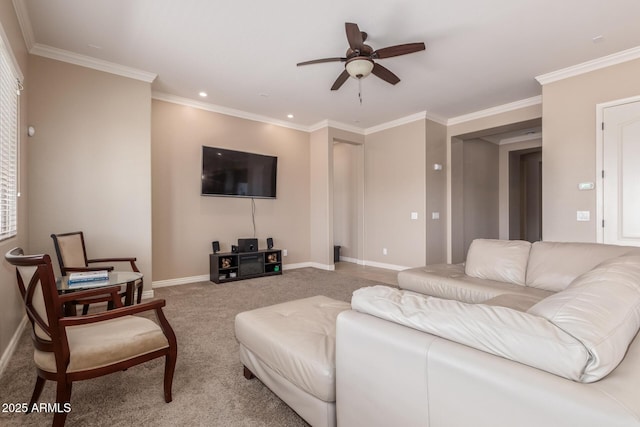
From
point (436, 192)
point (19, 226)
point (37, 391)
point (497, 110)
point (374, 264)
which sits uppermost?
point (497, 110)

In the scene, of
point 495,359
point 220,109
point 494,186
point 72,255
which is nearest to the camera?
point 495,359

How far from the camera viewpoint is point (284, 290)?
14.1 ft

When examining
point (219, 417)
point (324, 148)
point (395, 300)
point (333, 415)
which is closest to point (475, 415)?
Answer: point (395, 300)

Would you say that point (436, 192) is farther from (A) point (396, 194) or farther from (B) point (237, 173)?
(B) point (237, 173)

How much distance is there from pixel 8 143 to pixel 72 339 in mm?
1945

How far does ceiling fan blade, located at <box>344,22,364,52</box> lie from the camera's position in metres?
2.52

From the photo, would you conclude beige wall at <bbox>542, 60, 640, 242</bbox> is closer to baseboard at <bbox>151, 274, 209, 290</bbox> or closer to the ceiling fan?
the ceiling fan

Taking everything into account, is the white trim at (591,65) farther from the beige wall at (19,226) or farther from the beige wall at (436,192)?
the beige wall at (19,226)

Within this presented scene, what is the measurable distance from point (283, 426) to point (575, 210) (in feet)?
13.7

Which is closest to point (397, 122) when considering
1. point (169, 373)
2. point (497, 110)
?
point (497, 110)

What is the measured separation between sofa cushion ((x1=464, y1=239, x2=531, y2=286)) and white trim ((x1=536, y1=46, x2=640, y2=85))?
7.92ft

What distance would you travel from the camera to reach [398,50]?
2768 mm

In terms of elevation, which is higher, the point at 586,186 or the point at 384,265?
the point at 586,186

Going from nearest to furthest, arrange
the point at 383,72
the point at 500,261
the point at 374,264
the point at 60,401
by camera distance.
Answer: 1. the point at 60,401
2. the point at 500,261
3. the point at 383,72
4. the point at 374,264
